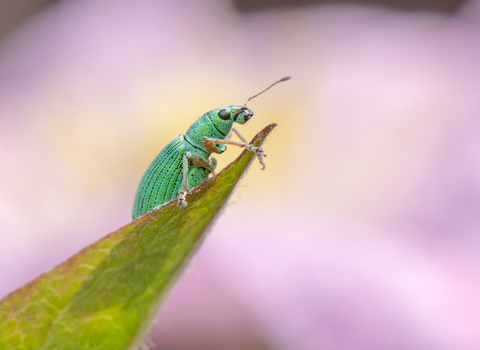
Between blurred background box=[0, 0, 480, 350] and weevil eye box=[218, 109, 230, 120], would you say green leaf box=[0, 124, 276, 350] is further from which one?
blurred background box=[0, 0, 480, 350]

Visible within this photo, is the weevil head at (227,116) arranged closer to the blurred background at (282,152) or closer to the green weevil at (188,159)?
the green weevil at (188,159)

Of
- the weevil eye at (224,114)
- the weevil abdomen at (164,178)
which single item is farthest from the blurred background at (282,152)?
the weevil eye at (224,114)

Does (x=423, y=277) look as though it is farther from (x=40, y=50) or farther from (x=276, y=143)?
(x=40, y=50)

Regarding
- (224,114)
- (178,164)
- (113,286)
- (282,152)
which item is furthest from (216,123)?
(282,152)

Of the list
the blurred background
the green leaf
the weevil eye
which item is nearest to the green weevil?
the weevil eye

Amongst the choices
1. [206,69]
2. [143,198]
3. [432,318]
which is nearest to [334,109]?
[206,69]

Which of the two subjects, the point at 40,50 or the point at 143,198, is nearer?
the point at 143,198
